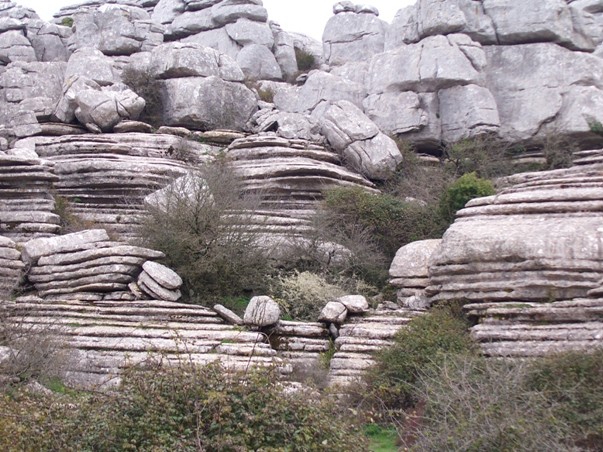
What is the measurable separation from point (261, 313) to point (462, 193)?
8064 millimetres

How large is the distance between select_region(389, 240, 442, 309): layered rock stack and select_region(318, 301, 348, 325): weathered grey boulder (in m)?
1.75

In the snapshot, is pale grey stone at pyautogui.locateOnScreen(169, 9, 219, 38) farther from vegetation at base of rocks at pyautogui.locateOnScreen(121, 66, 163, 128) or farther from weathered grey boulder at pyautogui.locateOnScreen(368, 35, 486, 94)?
weathered grey boulder at pyautogui.locateOnScreen(368, 35, 486, 94)

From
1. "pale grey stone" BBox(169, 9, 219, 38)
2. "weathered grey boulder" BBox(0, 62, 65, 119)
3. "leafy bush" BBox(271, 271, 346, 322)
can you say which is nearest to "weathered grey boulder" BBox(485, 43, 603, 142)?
"leafy bush" BBox(271, 271, 346, 322)

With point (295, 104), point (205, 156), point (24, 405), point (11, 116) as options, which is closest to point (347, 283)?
point (205, 156)

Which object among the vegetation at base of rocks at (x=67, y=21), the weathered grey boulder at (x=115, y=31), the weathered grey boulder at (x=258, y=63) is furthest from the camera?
the vegetation at base of rocks at (x=67, y=21)

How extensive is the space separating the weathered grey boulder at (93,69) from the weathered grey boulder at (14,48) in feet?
26.1

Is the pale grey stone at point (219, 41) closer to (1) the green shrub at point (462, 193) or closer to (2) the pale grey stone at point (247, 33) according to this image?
(2) the pale grey stone at point (247, 33)

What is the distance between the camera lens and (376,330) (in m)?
18.8

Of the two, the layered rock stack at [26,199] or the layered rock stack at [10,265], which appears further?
the layered rock stack at [26,199]

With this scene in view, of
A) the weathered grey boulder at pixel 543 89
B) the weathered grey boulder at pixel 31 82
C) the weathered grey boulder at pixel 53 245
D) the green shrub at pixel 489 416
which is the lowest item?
the weathered grey boulder at pixel 31 82

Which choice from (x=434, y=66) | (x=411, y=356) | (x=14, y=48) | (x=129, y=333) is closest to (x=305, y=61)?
(x=14, y=48)

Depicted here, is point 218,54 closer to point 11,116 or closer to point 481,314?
point 11,116

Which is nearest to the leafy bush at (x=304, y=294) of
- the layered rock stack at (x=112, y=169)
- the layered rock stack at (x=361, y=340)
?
the layered rock stack at (x=361, y=340)

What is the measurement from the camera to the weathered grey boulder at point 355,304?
20.1m
